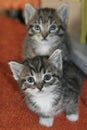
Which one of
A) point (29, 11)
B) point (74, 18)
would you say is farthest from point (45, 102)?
point (74, 18)

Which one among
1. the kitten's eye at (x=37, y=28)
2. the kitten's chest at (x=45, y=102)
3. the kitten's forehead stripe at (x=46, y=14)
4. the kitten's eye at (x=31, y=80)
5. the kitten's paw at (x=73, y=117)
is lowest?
the kitten's paw at (x=73, y=117)

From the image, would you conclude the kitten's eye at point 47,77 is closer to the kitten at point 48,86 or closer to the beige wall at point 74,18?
the kitten at point 48,86

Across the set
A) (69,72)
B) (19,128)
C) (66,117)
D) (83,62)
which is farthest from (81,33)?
(19,128)

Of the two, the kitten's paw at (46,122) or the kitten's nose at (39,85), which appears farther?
the kitten's paw at (46,122)

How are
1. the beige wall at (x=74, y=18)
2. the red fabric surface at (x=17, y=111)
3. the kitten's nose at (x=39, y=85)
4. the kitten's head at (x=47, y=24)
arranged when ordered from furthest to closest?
the beige wall at (x=74, y=18), the kitten's head at (x=47, y=24), the red fabric surface at (x=17, y=111), the kitten's nose at (x=39, y=85)

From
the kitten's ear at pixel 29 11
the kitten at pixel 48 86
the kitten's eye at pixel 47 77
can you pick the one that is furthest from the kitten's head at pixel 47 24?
the kitten's eye at pixel 47 77
